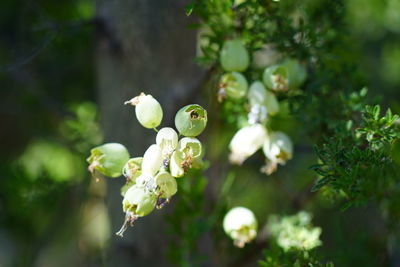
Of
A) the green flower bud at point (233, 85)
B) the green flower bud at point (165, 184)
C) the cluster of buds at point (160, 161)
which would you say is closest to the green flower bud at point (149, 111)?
the cluster of buds at point (160, 161)

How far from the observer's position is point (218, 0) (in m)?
0.98

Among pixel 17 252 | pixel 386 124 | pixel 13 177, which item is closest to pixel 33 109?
pixel 13 177

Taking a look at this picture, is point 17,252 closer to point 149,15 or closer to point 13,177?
point 13,177

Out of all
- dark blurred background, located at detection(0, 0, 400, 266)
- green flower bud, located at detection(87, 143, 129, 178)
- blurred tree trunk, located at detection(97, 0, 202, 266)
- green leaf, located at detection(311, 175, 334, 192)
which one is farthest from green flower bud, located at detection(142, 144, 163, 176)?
blurred tree trunk, located at detection(97, 0, 202, 266)

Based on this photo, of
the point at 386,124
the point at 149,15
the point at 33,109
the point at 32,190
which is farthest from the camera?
the point at 33,109

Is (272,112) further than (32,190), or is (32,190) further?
(32,190)

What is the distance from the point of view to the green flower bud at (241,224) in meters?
0.96

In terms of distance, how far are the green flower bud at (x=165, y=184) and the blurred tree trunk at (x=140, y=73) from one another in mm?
447

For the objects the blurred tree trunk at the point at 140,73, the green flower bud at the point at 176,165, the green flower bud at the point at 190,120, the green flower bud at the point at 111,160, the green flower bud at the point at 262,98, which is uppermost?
the blurred tree trunk at the point at 140,73

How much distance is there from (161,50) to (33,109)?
2.80ft

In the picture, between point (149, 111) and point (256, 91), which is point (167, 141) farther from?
point (256, 91)

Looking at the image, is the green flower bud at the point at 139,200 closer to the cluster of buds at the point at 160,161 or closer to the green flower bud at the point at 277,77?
the cluster of buds at the point at 160,161

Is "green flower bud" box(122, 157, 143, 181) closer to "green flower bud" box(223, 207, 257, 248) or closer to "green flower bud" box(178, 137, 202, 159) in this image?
"green flower bud" box(178, 137, 202, 159)

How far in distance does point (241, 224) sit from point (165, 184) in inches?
11.2
